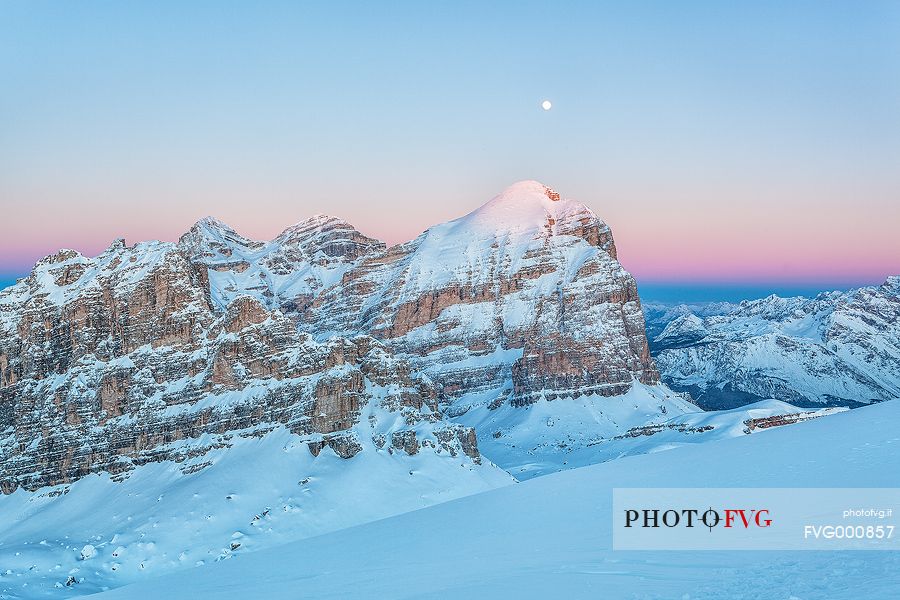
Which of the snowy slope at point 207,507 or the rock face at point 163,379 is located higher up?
the rock face at point 163,379

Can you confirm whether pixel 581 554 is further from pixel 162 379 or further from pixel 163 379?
pixel 162 379

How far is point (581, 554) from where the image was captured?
22016 millimetres

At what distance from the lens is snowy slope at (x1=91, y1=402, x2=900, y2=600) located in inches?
728

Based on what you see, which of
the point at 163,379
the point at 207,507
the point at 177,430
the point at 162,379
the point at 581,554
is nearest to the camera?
the point at 581,554

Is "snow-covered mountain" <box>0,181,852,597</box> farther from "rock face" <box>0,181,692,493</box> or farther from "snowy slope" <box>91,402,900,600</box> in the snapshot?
"snowy slope" <box>91,402,900,600</box>

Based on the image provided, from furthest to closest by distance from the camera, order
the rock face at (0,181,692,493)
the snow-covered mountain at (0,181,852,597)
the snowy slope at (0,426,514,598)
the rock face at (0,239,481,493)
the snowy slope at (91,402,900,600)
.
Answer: the rock face at (0,239,481,493)
the rock face at (0,181,692,493)
the snow-covered mountain at (0,181,852,597)
the snowy slope at (0,426,514,598)
the snowy slope at (91,402,900,600)

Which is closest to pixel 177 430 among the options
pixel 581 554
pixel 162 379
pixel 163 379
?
pixel 163 379

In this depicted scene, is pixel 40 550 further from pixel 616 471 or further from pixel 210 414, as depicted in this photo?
pixel 616 471

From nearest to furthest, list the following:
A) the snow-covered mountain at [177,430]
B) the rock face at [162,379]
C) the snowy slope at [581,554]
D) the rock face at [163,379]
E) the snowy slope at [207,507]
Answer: the snowy slope at [581,554] < the snowy slope at [207,507] < the snow-covered mountain at [177,430] < the rock face at [163,379] < the rock face at [162,379]

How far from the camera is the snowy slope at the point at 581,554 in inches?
728

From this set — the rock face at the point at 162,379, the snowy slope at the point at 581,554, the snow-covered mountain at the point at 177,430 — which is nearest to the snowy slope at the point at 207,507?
the snow-covered mountain at the point at 177,430

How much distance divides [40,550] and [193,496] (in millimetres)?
16904

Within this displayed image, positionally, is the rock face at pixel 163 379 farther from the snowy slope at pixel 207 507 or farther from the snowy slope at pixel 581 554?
the snowy slope at pixel 581 554

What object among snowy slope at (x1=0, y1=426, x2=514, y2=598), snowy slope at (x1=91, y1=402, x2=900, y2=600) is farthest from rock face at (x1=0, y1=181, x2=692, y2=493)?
snowy slope at (x1=91, y1=402, x2=900, y2=600)
